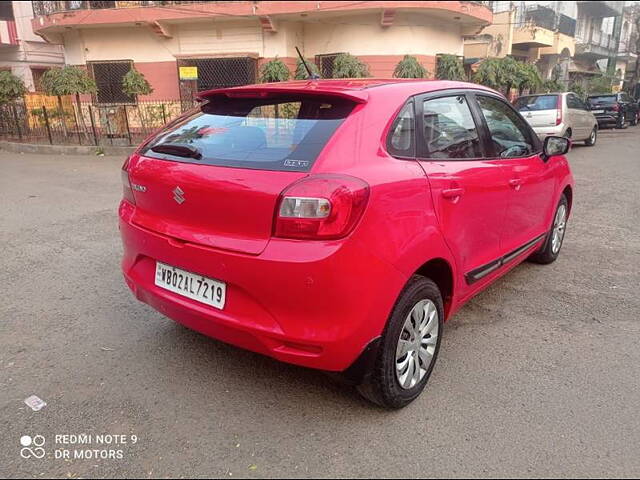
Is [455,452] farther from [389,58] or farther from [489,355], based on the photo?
[389,58]

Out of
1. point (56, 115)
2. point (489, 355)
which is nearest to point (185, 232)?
point (489, 355)

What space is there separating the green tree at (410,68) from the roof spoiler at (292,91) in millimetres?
12105

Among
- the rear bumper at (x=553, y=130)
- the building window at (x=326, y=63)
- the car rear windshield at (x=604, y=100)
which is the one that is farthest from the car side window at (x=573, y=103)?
the car rear windshield at (x=604, y=100)

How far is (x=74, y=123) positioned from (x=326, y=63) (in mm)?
7625

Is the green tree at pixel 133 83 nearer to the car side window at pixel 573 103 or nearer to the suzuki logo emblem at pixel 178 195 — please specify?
the car side window at pixel 573 103

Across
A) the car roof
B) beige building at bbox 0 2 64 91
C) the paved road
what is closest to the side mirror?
the paved road

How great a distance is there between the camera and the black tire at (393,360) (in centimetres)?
250

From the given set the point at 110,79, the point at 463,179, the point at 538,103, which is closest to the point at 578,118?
the point at 538,103

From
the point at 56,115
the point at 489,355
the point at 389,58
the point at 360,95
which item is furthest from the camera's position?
the point at 389,58

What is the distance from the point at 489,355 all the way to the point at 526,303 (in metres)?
1.00

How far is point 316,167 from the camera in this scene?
91.3 inches

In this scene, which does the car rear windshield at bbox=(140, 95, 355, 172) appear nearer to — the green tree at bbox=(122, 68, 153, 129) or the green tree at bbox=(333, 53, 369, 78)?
the green tree at bbox=(333, 53, 369, 78)

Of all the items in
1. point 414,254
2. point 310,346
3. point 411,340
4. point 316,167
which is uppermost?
point 316,167

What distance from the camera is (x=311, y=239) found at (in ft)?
7.38
